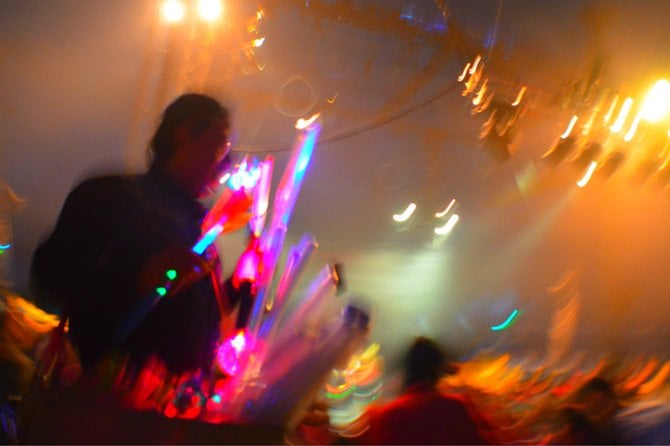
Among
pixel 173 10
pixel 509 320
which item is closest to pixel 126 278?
pixel 173 10

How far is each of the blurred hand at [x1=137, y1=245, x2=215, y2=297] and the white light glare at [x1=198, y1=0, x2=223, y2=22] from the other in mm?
3447

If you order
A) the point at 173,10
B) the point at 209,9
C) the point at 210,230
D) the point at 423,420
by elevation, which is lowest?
the point at 423,420

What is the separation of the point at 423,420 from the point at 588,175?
486cm

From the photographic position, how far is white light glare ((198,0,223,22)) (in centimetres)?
456

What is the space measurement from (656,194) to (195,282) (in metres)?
6.82

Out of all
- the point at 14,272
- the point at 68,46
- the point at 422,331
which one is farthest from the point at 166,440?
the point at 422,331

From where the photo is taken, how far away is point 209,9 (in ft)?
15.1

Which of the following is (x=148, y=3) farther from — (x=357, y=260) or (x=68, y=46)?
(x=357, y=260)

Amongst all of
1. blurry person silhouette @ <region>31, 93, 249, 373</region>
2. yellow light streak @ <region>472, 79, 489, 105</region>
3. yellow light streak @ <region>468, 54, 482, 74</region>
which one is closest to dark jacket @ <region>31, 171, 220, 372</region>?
blurry person silhouette @ <region>31, 93, 249, 373</region>

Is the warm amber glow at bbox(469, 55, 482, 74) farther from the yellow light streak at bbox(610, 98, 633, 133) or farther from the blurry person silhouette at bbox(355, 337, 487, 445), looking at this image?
the blurry person silhouette at bbox(355, 337, 487, 445)

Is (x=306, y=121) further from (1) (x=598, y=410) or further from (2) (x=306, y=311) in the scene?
(2) (x=306, y=311)

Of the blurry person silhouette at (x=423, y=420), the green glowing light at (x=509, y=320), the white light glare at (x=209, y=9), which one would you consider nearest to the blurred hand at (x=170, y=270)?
the blurry person silhouette at (x=423, y=420)

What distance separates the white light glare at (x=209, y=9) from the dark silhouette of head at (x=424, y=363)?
9.69 ft

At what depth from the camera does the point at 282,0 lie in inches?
183
